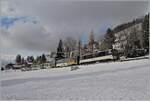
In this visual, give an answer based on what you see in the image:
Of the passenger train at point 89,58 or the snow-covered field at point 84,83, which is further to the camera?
the passenger train at point 89,58

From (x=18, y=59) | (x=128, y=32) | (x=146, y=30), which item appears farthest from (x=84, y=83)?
(x=146, y=30)

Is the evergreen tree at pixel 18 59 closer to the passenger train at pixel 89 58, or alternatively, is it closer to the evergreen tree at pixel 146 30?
the passenger train at pixel 89 58

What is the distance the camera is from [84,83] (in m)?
6.96

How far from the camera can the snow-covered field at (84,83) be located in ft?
20.8

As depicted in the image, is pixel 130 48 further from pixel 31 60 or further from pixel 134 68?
pixel 31 60

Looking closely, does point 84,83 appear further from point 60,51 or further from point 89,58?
point 60,51

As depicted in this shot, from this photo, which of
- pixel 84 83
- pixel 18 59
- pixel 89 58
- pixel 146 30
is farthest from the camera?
pixel 89 58

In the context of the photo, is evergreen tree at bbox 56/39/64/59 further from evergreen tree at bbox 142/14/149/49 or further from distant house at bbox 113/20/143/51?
evergreen tree at bbox 142/14/149/49

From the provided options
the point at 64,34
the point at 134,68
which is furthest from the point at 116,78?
the point at 64,34

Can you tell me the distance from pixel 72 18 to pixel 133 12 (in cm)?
168

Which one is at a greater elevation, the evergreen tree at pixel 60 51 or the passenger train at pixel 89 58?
the evergreen tree at pixel 60 51

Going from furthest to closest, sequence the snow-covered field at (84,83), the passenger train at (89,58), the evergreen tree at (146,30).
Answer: the passenger train at (89,58)
the evergreen tree at (146,30)
the snow-covered field at (84,83)

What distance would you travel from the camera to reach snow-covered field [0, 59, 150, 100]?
6.34 m

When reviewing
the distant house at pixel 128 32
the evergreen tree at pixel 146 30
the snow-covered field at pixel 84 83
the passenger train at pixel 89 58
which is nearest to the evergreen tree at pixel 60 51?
the passenger train at pixel 89 58
